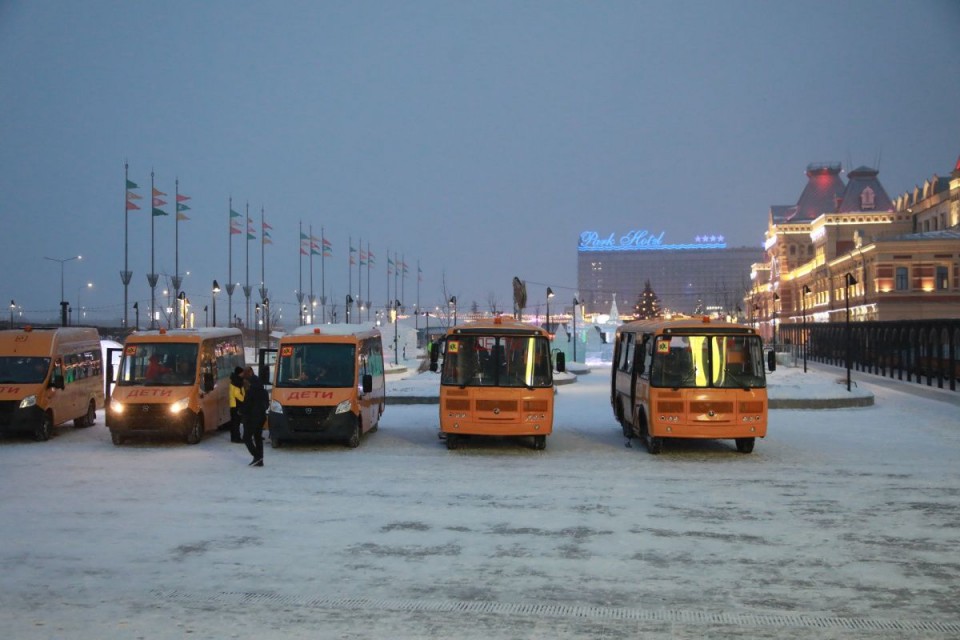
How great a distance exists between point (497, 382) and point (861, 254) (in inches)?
2669

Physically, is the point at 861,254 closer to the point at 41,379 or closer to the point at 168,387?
the point at 168,387

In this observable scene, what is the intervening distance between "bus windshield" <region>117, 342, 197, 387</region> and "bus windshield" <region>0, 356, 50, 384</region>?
196 centimetres

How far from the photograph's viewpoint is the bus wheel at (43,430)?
2009cm

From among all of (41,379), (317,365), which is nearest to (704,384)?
(317,365)

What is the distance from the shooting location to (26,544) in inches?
409

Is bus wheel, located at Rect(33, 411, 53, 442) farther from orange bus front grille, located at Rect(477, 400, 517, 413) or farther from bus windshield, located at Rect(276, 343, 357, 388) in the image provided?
orange bus front grille, located at Rect(477, 400, 517, 413)

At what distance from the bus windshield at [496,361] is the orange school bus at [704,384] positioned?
7.02 feet

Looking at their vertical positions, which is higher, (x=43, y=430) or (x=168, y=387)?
(x=168, y=387)

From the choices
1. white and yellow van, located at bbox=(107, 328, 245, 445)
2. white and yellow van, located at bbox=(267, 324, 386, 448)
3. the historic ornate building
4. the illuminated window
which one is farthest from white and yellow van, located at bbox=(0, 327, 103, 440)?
the illuminated window

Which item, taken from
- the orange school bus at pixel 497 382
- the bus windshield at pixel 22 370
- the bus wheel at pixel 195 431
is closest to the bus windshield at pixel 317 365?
the orange school bus at pixel 497 382

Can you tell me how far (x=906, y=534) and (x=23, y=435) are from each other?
61.2 ft

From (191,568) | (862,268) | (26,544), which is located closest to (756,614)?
(191,568)

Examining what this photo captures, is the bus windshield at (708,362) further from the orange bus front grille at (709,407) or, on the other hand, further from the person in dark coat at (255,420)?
the person in dark coat at (255,420)

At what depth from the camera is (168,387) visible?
19734 mm
